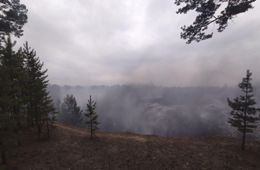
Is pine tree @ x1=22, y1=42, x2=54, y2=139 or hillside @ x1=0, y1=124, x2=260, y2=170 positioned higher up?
pine tree @ x1=22, y1=42, x2=54, y2=139

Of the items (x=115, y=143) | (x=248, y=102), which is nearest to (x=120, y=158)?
(x=115, y=143)

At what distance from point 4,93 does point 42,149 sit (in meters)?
9.86

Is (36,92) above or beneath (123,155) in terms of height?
above

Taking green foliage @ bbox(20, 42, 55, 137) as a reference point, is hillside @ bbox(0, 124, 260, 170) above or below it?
below

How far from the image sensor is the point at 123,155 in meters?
24.1

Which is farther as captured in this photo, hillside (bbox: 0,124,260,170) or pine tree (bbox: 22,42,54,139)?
pine tree (bbox: 22,42,54,139)

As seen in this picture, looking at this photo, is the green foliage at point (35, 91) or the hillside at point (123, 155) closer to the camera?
the hillside at point (123, 155)

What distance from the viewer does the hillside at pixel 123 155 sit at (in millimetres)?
21234

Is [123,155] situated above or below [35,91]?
below

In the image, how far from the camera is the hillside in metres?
21.2

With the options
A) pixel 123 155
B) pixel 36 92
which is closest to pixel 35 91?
pixel 36 92

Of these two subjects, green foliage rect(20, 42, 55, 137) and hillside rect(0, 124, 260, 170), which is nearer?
hillside rect(0, 124, 260, 170)

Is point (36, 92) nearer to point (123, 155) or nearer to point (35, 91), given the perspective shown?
point (35, 91)

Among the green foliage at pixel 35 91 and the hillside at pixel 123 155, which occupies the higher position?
the green foliage at pixel 35 91
